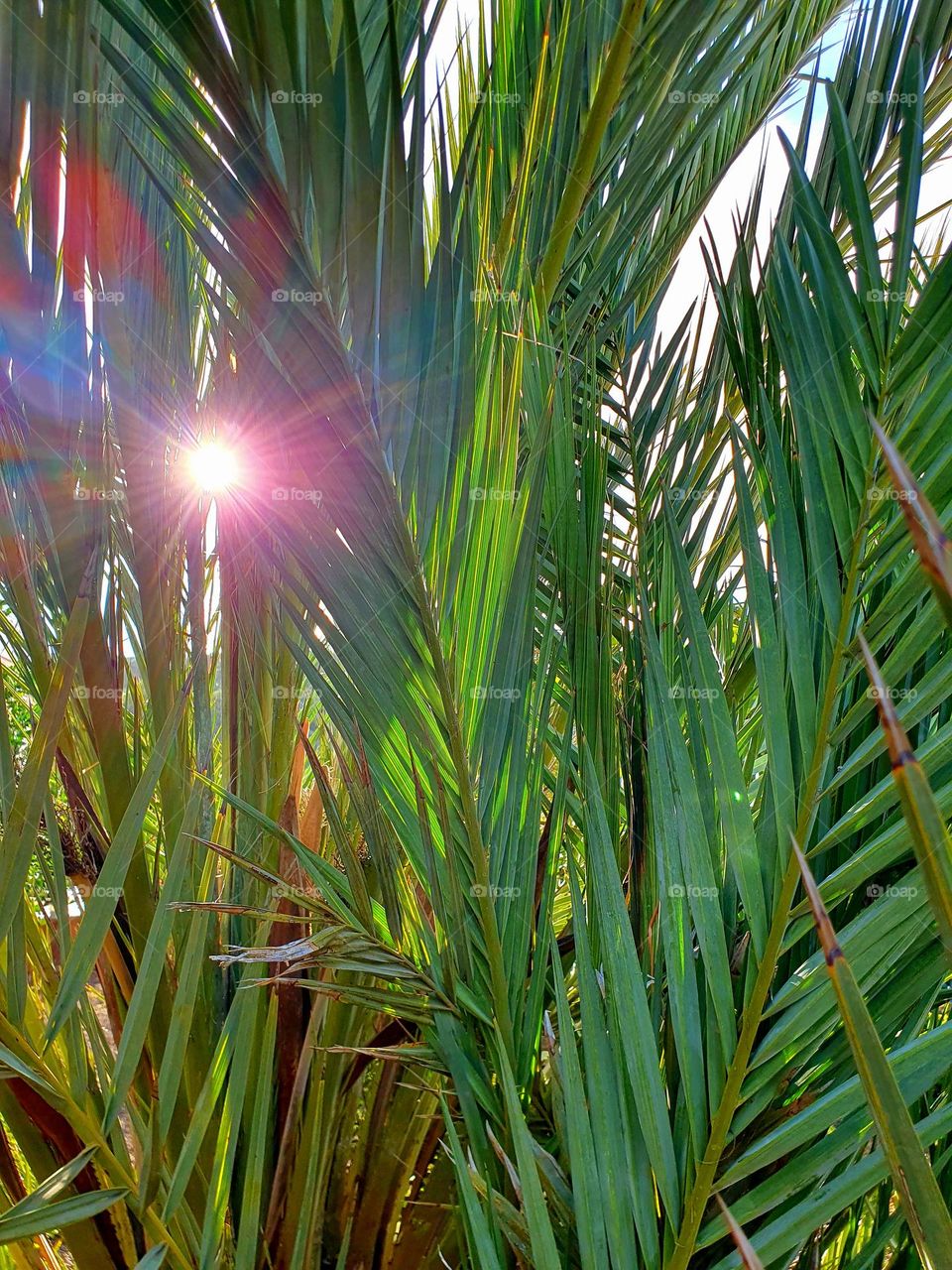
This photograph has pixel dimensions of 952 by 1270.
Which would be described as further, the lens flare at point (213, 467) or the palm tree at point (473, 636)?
the lens flare at point (213, 467)

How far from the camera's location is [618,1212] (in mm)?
413

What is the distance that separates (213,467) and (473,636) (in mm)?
268

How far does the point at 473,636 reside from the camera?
1.52 feet

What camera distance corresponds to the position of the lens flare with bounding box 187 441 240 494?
546 mm

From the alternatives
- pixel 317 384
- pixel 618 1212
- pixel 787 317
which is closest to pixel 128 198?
pixel 317 384

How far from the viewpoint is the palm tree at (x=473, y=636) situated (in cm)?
38

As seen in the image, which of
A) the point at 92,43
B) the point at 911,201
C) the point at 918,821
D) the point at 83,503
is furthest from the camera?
the point at 83,503

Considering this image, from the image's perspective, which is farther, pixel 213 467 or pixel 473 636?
pixel 213 467

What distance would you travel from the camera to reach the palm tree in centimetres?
38

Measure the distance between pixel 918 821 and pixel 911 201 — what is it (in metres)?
0.32

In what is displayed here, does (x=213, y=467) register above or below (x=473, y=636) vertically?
above

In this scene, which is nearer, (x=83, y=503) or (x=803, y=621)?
(x=803, y=621)

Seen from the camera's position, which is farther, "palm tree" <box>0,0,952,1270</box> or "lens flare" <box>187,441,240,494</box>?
"lens flare" <box>187,441,240,494</box>

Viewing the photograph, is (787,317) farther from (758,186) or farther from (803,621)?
(758,186)
